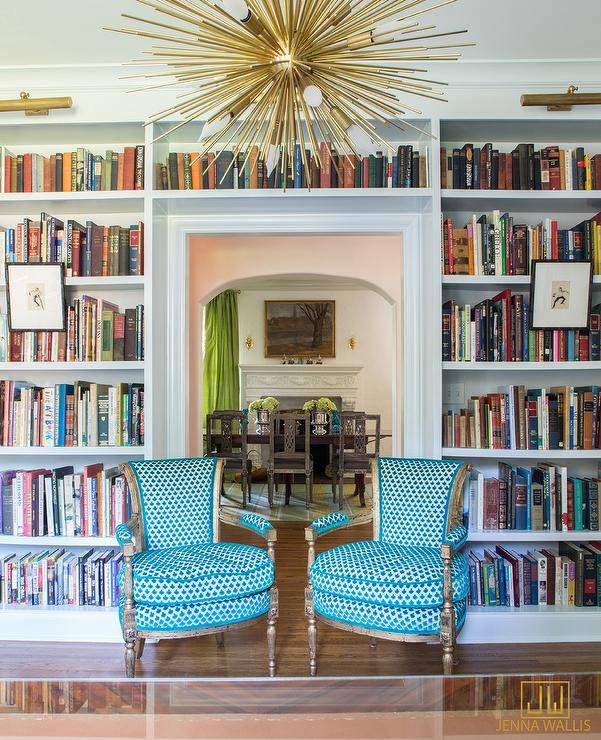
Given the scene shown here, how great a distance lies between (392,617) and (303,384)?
22.1 feet

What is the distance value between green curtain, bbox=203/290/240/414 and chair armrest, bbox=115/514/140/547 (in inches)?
212

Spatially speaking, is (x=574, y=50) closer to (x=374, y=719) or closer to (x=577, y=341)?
(x=577, y=341)

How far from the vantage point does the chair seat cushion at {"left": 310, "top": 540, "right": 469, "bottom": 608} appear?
2.38m

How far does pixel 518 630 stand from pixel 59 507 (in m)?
2.36

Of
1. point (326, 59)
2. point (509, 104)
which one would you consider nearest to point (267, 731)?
point (326, 59)

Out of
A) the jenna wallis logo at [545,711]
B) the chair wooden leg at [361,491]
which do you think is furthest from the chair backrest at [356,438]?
the jenna wallis logo at [545,711]

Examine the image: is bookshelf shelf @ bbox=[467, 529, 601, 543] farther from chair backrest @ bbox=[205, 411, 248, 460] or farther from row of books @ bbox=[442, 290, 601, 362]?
chair backrest @ bbox=[205, 411, 248, 460]

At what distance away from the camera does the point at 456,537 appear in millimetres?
2535

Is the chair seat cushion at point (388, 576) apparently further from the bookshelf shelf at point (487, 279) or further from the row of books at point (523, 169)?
the row of books at point (523, 169)

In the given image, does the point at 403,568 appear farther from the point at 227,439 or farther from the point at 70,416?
the point at 227,439

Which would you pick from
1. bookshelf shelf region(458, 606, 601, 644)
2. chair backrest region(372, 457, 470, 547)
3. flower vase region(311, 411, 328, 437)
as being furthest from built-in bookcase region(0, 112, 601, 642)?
flower vase region(311, 411, 328, 437)

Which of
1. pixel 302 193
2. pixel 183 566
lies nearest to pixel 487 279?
pixel 302 193

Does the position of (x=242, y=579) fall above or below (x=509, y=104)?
below

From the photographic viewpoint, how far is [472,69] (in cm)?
308
